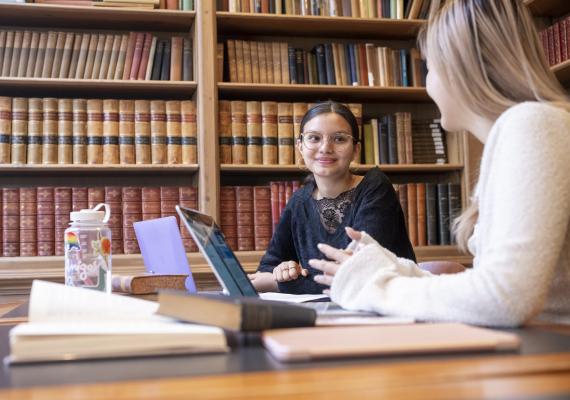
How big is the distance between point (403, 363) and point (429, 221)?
2.44 meters

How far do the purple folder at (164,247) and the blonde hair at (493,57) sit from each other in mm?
781

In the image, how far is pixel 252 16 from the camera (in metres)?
2.84

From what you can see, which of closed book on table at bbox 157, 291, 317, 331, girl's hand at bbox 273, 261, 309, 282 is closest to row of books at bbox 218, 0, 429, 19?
girl's hand at bbox 273, 261, 309, 282

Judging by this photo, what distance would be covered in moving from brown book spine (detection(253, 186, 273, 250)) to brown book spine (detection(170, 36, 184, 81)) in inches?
24.0

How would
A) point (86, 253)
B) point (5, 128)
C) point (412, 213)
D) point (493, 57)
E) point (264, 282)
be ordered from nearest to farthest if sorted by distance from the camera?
point (493, 57) → point (86, 253) → point (264, 282) → point (5, 128) → point (412, 213)

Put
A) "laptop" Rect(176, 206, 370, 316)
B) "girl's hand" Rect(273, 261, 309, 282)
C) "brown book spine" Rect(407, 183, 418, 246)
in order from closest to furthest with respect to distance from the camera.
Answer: "laptop" Rect(176, 206, 370, 316), "girl's hand" Rect(273, 261, 309, 282), "brown book spine" Rect(407, 183, 418, 246)

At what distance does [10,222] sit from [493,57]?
7.33 feet

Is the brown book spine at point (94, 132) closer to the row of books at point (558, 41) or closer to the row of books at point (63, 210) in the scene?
the row of books at point (63, 210)

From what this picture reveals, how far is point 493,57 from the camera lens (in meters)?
1.00

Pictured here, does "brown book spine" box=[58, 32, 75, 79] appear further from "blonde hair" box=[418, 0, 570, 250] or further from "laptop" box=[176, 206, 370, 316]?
"blonde hair" box=[418, 0, 570, 250]

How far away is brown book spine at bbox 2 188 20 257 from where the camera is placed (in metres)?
2.64

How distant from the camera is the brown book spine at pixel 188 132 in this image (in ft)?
9.11

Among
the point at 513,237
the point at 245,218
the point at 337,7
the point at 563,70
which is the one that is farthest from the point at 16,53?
the point at 513,237

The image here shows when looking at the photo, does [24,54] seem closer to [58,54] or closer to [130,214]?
[58,54]
